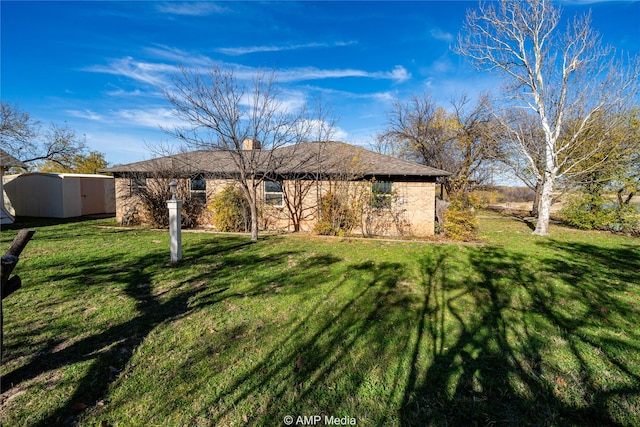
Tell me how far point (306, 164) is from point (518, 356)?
10.5m

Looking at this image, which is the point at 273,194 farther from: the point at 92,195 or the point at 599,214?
the point at 599,214

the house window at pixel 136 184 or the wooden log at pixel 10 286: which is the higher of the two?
the house window at pixel 136 184

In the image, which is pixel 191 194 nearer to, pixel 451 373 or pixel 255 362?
pixel 255 362

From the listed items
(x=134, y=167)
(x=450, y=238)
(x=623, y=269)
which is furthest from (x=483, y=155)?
(x=134, y=167)

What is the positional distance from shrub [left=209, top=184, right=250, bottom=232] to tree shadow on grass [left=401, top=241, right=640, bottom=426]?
27.2ft

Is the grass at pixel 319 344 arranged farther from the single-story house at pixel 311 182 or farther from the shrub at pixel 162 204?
the shrub at pixel 162 204

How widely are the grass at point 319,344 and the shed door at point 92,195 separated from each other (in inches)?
499

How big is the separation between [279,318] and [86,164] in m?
31.0

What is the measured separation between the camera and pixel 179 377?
9.61 feet

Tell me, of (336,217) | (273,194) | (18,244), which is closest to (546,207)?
(336,217)

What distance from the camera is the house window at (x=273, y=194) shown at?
42.2 feet

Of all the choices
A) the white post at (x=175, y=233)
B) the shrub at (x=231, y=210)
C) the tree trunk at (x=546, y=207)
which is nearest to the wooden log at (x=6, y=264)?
the white post at (x=175, y=233)

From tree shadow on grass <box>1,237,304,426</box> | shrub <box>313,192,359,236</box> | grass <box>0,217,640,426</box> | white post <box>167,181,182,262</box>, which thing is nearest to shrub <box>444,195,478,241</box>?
grass <box>0,217,640,426</box>

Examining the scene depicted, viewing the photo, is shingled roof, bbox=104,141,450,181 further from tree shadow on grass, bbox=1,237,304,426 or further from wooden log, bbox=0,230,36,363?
wooden log, bbox=0,230,36,363
